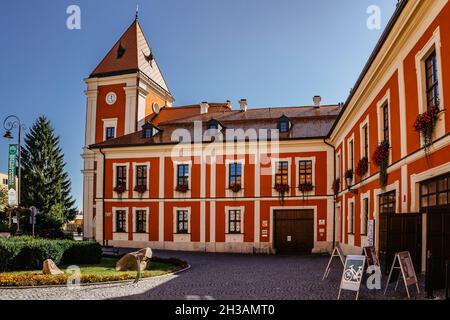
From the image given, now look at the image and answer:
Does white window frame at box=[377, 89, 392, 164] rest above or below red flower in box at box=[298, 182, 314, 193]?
above

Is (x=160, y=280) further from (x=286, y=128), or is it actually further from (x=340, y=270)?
(x=286, y=128)

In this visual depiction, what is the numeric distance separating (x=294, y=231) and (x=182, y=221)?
721cm

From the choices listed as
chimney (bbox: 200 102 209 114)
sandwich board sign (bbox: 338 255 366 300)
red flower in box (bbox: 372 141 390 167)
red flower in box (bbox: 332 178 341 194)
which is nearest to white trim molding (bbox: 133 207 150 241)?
chimney (bbox: 200 102 209 114)

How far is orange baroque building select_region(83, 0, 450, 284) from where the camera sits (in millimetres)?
16281

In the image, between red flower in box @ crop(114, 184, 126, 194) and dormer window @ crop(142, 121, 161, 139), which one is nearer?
red flower in box @ crop(114, 184, 126, 194)

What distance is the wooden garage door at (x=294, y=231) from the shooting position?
28.5 meters

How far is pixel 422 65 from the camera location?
39.4ft

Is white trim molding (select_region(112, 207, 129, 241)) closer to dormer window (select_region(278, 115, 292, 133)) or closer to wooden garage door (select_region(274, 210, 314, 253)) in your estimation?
wooden garage door (select_region(274, 210, 314, 253))

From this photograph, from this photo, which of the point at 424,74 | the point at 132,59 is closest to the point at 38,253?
the point at 424,74

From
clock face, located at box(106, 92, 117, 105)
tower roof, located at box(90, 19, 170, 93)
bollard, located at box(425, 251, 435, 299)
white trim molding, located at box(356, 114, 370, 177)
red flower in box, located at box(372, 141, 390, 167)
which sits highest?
tower roof, located at box(90, 19, 170, 93)

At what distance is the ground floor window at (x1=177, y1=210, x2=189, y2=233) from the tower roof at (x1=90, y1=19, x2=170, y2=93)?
46.3ft

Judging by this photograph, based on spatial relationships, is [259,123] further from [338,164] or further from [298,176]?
[338,164]

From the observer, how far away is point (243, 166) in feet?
96.9
